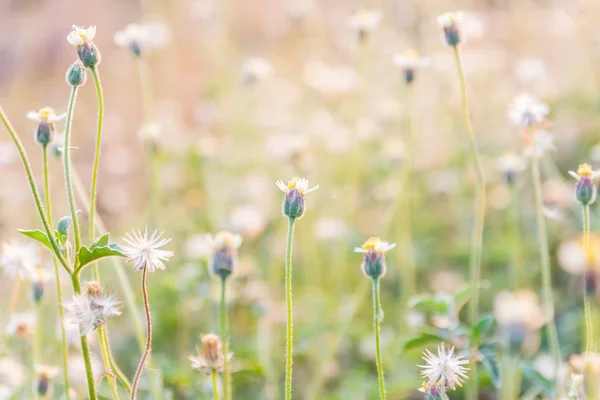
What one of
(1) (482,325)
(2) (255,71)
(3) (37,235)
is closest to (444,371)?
(1) (482,325)

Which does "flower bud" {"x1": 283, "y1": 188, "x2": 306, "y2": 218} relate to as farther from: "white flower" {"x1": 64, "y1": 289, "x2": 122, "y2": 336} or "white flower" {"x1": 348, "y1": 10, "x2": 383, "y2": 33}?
"white flower" {"x1": 348, "y1": 10, "x2": 383, "y2": 33}

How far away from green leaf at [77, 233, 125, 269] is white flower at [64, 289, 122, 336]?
0.18 feet

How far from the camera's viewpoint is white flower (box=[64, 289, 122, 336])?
3.46 ft

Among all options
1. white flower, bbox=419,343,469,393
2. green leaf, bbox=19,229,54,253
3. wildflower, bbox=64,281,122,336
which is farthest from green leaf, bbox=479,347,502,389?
green leaf, bbox=19,229,54,253

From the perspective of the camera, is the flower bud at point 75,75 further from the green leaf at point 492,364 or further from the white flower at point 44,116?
the green leaf at point 492,364

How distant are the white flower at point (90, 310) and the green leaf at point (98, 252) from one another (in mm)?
55

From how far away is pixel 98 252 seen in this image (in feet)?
3.48

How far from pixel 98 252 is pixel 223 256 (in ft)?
1.13

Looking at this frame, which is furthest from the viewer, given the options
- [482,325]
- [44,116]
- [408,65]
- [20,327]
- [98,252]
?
[408,65]

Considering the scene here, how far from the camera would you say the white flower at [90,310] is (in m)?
1.05

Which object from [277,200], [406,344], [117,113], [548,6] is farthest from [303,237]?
[548,6]

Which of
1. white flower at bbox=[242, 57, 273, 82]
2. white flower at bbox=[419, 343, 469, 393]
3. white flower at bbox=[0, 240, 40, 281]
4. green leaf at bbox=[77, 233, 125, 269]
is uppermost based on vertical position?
white flower at bbox=[242, 57, 273, 82]

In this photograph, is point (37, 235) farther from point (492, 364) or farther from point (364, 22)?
point (364, 22)

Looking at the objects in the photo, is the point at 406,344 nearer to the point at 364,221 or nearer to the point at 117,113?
the point at 364,221
